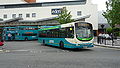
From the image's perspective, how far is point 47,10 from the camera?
56469 mm

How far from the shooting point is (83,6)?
54.1m

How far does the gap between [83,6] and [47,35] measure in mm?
33444

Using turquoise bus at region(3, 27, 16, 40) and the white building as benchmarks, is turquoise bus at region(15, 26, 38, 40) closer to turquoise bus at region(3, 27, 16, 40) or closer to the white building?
turquoise bus at region(3, 27, 16, 40)

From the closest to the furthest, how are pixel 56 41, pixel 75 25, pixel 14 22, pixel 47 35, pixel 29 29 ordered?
1. pixel 75 25
2. pixel 56 41
3. pixel 47 35
4. pixel 29 29
5. pixel 14 22

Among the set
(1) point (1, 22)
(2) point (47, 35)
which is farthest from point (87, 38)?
(1) point (1, 22)

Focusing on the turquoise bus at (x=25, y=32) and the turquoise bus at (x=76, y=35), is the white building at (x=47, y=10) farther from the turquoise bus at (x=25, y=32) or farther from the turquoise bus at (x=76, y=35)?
the turquoise bus at (x=76, y=35)

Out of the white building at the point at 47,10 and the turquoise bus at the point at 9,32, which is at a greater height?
the white building at the point at 47,10

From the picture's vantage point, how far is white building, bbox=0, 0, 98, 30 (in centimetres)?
5391

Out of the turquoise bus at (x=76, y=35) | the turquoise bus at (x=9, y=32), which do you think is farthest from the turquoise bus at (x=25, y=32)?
the turquoise bus at (x=76, y=35)

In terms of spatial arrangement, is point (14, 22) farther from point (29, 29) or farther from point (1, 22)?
point (29, 29)

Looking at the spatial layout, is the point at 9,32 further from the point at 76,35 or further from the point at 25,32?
the point at 76,35

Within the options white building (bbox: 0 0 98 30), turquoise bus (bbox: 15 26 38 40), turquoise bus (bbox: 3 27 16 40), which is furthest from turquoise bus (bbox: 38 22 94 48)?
white building (bbox: 0 0 98 30)

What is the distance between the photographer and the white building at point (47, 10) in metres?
53.9

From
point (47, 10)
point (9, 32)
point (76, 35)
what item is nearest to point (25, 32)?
point (9, 32)
